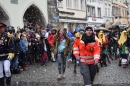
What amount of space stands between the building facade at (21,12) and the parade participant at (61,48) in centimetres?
961

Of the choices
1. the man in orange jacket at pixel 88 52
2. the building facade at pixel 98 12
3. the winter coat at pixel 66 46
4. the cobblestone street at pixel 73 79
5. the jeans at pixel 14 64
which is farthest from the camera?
the building facade at pixel 98 12

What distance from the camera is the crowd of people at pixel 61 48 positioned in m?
7.83

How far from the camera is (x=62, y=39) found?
10961 millimetres

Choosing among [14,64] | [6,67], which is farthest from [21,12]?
[6,67]

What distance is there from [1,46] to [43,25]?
1636cm

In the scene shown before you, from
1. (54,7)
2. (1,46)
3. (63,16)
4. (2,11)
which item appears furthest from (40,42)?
(63,16)

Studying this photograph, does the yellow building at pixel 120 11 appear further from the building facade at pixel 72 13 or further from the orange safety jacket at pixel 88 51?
the orange safety jacket at pixel 88 51

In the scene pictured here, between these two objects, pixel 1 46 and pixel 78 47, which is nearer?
pixel 78 47

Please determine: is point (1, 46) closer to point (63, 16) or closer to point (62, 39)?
point (62, 39)

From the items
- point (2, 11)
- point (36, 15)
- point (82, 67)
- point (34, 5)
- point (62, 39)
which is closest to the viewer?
point (82, 67)

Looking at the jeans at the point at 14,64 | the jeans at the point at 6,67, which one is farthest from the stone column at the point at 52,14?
the jeans at the point at 6,67

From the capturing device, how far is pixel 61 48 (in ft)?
35.7

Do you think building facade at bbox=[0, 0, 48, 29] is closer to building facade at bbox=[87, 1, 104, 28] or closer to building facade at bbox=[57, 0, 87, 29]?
building facade at bbox=[57, 0, 87, 29]

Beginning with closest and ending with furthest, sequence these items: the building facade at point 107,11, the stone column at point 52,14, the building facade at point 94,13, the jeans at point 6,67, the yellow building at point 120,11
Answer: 1. the jeans at point 6,67
2. the stone column at point 52,14
3. the building facade at point 94,13
4. the building facade at point 107,11
5. the yellow building at point 120,11
